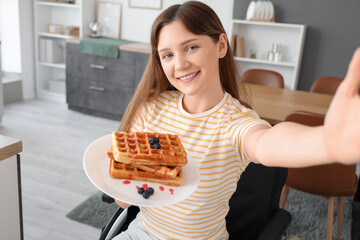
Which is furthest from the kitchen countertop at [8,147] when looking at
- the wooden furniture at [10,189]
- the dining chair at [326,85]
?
the dining chair at [326,85]

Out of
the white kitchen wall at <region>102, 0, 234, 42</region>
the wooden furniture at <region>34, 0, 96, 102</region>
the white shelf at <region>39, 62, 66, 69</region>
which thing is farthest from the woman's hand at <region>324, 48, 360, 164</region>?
the white shelf at <region>39, 62, 66, 69</region>

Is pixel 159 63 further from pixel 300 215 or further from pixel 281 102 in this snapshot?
pixel 300 215

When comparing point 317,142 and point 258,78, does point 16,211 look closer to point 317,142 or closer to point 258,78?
point 317,142

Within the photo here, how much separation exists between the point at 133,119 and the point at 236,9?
3357 mm

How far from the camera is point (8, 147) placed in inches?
→ 48.9

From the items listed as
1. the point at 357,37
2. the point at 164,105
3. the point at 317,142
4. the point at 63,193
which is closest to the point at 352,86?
the point at 317,142

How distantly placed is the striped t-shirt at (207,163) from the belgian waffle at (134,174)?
0.18m

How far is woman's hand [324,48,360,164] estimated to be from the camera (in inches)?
21.5

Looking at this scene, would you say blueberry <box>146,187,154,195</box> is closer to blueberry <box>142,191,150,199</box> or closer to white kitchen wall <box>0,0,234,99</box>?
blueberry <box>142,191,150,199</box>

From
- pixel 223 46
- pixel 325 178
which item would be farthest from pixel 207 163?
pixel 325 178

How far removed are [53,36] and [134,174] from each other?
4646 millimetres

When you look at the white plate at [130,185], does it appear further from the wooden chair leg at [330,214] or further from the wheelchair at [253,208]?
the wooden chair leg at [330,214]

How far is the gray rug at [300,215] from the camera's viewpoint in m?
2.41

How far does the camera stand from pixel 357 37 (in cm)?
385
